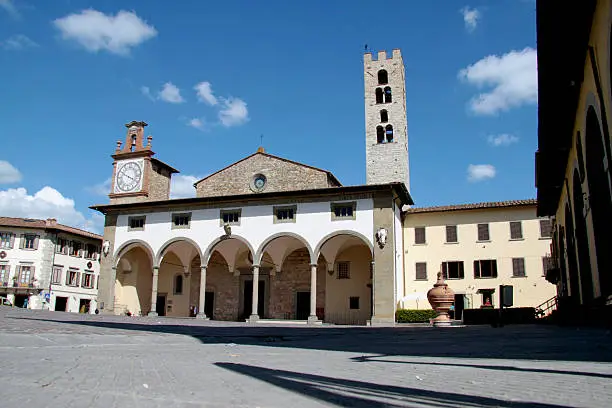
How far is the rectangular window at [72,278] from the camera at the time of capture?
49.8 m

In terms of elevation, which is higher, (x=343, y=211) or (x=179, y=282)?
(x=343, y=211)

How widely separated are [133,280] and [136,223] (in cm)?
442

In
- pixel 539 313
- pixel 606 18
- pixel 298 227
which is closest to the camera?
pixel 606 18

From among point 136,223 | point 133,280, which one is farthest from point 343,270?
point 133,280

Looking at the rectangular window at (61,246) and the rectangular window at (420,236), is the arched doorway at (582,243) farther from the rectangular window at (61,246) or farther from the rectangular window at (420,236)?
the rectangular window at (61,246)

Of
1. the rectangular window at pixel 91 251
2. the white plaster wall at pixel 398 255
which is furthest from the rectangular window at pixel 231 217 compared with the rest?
the rectangular window at pixel 91 251

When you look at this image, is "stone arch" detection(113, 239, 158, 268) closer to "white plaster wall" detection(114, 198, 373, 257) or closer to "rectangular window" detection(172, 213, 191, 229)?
"white plaster wall" detection(114, 198, 373, 257)

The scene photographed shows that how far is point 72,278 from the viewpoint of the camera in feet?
166

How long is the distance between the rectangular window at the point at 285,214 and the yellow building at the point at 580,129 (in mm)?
13907

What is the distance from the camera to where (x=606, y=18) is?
915 centimetres

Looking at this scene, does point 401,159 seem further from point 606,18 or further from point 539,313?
point 606,18

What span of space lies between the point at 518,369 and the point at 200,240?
28.8 metres

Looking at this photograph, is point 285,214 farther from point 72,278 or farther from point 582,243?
point 72,278

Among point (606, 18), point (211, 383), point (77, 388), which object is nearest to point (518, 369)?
point (211, 383)
